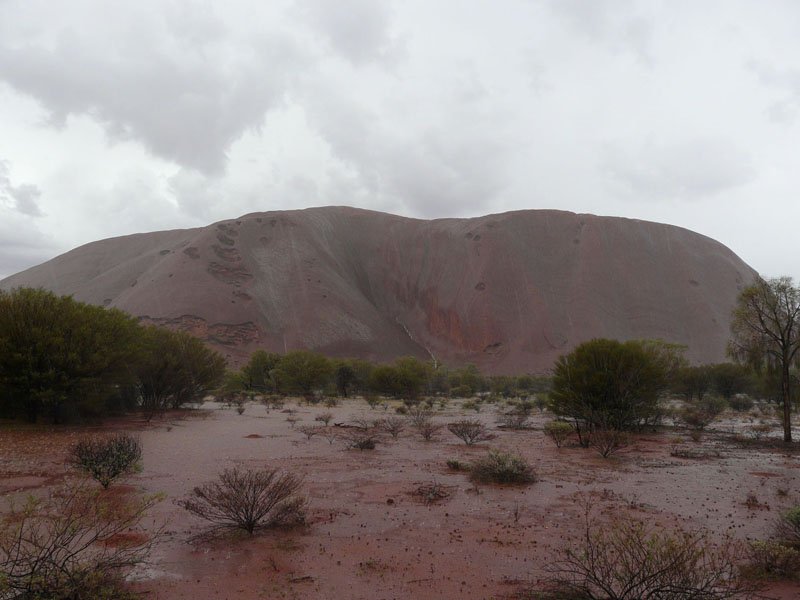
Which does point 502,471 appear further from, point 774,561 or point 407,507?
point 774,561

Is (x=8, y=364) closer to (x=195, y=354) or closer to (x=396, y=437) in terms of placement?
(x=195, y=354)

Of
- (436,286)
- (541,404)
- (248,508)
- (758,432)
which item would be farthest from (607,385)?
(436,286)

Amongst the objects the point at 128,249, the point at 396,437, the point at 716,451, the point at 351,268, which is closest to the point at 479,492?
the point at 396,437

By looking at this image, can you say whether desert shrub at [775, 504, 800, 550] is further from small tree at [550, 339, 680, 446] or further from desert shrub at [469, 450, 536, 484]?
small tree at [550, 339, 680, 446]

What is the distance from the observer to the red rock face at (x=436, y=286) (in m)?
66.9

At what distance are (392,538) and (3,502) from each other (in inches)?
246

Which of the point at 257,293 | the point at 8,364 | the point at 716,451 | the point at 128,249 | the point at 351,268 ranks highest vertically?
the point at 128,249

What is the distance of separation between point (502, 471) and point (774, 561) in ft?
15.4

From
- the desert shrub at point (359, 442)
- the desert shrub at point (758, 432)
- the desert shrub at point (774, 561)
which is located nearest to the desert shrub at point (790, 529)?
the desert shrub at point (774, 561)

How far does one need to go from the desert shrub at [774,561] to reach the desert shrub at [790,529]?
2.78ft

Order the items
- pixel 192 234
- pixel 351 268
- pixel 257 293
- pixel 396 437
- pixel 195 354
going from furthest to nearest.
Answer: pixel 192 234 → pixel 351 268 → pixel 257 293 → pixel 195 354 → pixel 396 437

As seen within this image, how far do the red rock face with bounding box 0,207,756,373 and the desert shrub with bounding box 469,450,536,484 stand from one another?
56.5m

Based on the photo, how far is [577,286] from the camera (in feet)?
242

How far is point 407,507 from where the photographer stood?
290 inches
